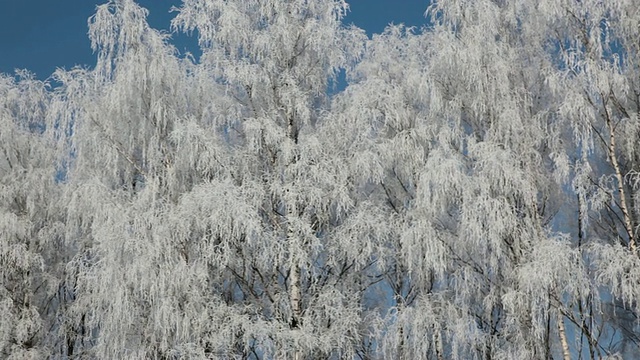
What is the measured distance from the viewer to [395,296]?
1189 centimetres

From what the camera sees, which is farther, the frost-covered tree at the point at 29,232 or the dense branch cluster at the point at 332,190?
the frost-covered tree at the point at 29,232

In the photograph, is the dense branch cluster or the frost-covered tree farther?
the frost-covered tree

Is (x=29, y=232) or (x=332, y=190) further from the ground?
(x=332, y=190)

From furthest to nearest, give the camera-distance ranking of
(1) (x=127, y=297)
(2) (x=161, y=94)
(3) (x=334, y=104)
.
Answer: (3) (x=334, y=104), (2) (x=161, y=94), (1) (x=127, y=297)

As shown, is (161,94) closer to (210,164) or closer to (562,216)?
(210,164)

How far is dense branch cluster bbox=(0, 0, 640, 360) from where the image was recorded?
1091cm

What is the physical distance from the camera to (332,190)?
12.0m

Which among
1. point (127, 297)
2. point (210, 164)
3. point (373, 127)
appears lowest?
point (127, 297)

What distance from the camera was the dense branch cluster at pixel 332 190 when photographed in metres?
10.9

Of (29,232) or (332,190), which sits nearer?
(332,190)

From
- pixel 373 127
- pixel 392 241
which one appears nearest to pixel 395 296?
pixel 392 241

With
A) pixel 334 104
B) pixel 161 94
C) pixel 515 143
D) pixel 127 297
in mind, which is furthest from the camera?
pixel 334 104

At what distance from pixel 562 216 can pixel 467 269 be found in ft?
7.25

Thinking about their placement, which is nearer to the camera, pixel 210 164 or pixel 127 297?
pixel 127 297
